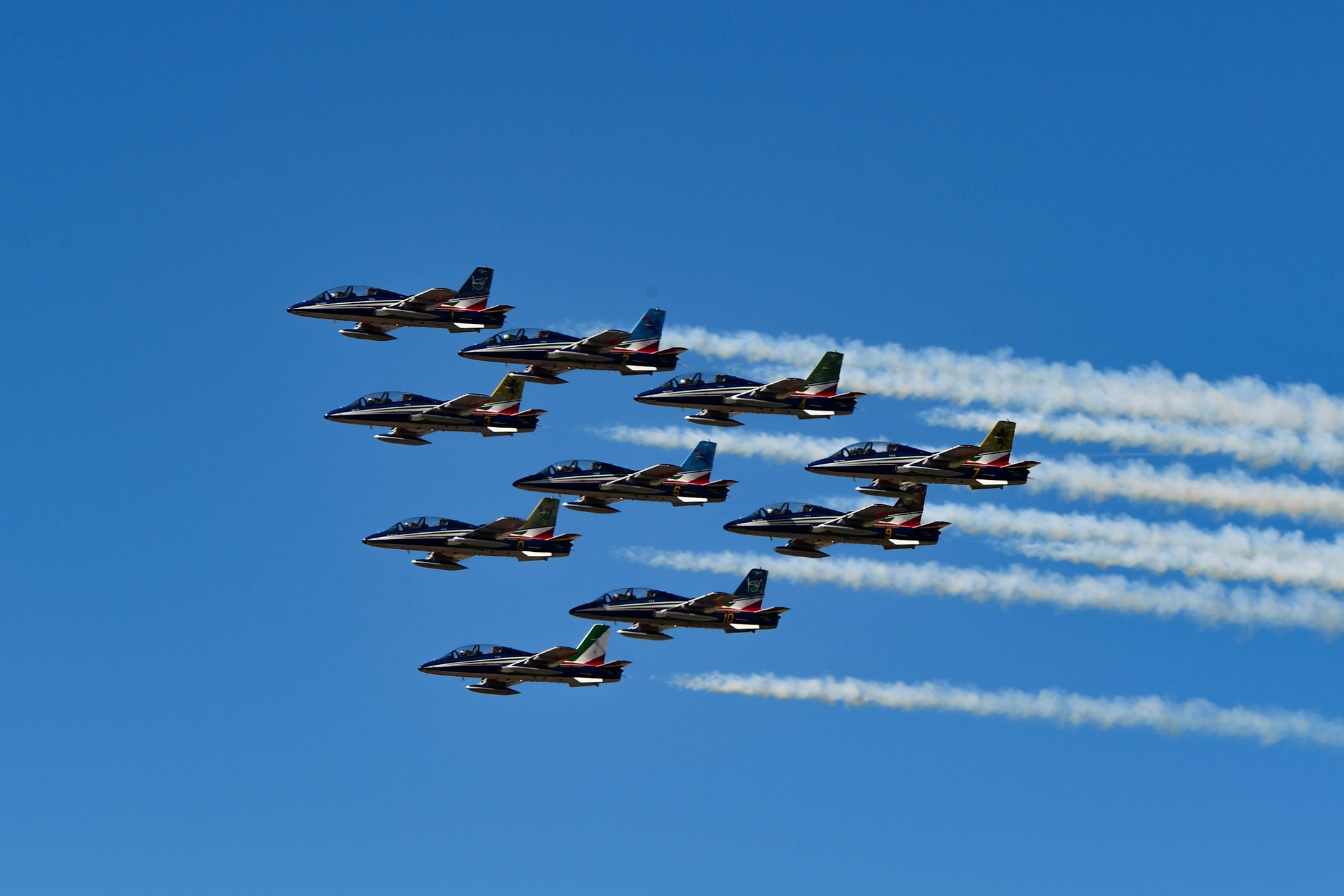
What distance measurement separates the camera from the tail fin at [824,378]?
10500 centimetres

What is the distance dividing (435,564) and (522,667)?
9389mm

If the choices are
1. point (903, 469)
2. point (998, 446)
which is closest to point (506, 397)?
point (903, 469)

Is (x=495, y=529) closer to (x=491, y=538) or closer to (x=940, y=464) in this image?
(x=491, y=538)

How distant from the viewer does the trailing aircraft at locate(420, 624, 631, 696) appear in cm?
11325

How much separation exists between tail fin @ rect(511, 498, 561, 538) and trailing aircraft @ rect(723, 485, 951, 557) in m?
12.2

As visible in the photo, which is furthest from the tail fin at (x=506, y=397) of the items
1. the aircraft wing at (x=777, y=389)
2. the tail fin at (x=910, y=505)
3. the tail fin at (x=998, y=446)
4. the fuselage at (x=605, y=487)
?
the tail fin at (x=998, y=446)

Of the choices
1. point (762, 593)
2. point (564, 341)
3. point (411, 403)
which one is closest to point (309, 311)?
point (411, 403)

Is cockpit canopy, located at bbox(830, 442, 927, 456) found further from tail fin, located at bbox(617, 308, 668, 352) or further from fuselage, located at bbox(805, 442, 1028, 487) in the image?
tail fin, located at bbox(617, 308, 668, 352)

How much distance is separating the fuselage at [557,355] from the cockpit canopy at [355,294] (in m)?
5.83

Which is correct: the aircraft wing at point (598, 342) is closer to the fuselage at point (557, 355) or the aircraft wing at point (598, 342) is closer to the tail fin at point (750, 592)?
the fuselage at point (557, 355)

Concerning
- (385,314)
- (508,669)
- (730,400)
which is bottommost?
(508,669)

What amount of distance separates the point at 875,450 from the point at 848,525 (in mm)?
5059

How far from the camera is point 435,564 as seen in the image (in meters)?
110

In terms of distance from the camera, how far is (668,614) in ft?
363
